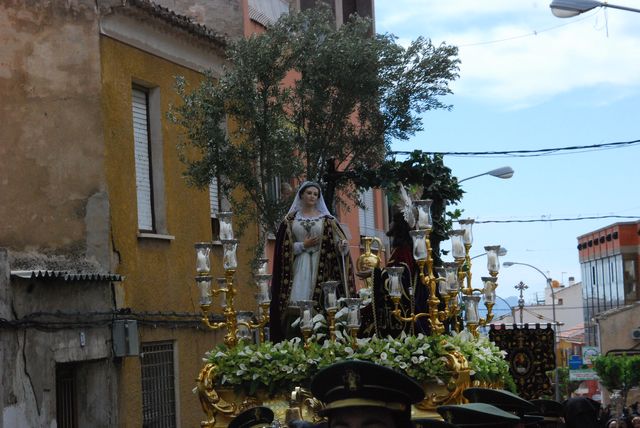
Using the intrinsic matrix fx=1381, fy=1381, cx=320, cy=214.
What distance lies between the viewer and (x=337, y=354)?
35.7ft

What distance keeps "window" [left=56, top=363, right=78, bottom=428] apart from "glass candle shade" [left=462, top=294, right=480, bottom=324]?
25.9ft

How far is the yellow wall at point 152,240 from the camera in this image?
1964 cm

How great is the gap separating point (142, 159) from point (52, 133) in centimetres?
212

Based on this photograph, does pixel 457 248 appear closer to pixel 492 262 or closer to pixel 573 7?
pixel 492 262

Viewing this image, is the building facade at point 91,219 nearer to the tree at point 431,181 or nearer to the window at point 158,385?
the window at point 158,385

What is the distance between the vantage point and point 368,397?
16.5 feet

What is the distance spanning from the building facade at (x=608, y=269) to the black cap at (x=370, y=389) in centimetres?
6378

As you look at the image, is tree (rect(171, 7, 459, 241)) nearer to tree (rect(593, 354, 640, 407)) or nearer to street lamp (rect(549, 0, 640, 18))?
street lamp (rect(549, 0, 640, 18))

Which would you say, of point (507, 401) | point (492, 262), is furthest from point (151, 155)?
point (507, 401)

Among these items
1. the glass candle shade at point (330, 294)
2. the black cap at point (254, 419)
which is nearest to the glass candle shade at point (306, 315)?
the glass candle shade at point (330, 294)

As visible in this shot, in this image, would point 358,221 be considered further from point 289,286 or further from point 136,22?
point 289,286

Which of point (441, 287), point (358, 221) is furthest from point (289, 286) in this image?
point (358, 221)

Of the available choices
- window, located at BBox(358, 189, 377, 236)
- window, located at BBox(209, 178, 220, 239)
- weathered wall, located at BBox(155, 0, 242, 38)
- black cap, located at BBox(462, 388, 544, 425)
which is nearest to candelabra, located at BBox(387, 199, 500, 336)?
black cap, located at BBox(462, 388, 544, 425)

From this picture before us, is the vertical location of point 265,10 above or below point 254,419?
above
